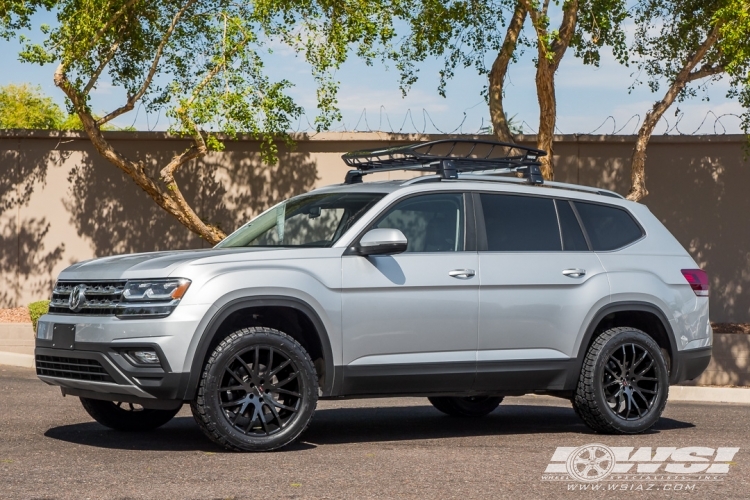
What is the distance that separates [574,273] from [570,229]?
0.44 metres

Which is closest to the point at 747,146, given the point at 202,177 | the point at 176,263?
the point at 202,177

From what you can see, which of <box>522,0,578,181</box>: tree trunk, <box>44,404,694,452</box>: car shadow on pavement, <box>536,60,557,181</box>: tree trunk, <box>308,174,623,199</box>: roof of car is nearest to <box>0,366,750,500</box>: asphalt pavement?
<box>44,404,694,452</box>: car shadow on pavement

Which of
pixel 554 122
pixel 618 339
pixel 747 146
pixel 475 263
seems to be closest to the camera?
pixel 475 263

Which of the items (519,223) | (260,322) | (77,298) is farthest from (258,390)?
(519,223)

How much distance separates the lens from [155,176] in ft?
60.2

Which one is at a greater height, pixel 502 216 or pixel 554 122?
pixel 554 122

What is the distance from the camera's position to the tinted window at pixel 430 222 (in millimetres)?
8078

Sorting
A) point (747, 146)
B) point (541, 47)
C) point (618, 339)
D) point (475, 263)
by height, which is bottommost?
point (618, 339)

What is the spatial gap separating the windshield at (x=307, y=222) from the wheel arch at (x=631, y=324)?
1.95m

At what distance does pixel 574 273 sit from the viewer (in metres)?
8.48

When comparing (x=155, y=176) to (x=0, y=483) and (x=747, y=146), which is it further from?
(x=0, y=483)

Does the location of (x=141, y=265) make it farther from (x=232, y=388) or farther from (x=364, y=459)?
(x=364, y=459)

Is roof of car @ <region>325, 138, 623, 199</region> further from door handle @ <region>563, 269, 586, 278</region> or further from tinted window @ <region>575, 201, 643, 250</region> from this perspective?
door handle @ <region>563, 269, 586, 278</region>

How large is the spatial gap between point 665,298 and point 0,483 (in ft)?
17.1
